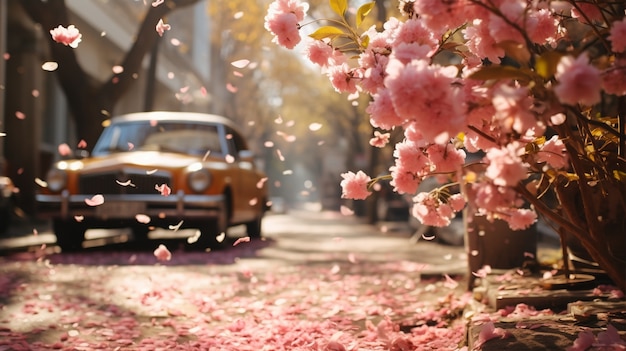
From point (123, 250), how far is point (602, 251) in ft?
22.9

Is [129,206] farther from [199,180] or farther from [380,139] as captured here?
[380,139]

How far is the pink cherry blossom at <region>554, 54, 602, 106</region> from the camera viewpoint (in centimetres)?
212

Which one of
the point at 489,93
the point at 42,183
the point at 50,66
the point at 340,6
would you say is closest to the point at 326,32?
the point at 340,6

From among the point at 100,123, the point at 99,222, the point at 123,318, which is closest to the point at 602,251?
the point at 123,318

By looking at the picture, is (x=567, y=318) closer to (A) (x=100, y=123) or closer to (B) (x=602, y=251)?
(B) (x=602, y=251)

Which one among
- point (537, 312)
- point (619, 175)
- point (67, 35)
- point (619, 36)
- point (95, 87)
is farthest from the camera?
point (95, 87)

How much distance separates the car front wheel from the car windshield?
1.25 meters

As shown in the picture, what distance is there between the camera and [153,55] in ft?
52.5

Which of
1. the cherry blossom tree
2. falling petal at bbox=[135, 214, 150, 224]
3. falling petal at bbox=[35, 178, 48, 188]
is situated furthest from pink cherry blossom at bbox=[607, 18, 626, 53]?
falling petal at bbox=[135, 214, 150, 224]

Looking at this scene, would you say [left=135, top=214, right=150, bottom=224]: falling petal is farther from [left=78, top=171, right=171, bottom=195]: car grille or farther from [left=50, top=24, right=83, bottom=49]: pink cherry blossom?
[left=50, top=24, right=83, bottom=49]: pink cherry blossom

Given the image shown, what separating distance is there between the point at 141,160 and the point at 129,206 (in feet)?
2.12

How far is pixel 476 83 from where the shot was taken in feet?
8.90

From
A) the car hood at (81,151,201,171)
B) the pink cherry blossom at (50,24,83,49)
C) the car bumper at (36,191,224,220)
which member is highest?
the pink cherry blossom at (50,24,83,49)

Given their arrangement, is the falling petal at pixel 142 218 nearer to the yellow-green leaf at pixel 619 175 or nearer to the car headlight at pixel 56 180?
the car headlight at pixel 56 180
